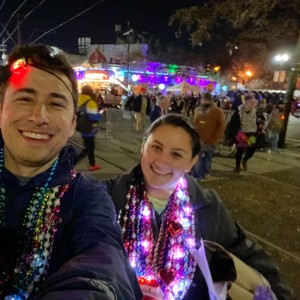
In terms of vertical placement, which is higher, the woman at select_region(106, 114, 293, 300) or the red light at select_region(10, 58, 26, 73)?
the red light at select_region(10, 58, 26, 73)

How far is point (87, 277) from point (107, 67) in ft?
109

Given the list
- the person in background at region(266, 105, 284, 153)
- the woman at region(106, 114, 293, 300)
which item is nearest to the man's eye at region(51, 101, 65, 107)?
the woman at region(106, 114, 293, 300)

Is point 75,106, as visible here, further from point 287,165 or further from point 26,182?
point 287,165

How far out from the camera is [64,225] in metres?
1.33

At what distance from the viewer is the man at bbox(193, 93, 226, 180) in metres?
7.20

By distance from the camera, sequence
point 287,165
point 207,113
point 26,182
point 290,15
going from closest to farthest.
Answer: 1. point 26,182
2. point 207,113
3. point 287,165
4. point 290,15

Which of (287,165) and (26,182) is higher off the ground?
(26,182)

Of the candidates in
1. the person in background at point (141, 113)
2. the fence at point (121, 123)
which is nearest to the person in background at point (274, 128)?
the fence at point (121, 123)

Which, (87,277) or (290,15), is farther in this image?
(290,15)

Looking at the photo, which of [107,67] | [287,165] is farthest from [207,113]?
[107,67]

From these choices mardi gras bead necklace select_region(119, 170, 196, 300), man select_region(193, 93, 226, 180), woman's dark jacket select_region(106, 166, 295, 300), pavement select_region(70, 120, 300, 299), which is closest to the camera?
mardi gras bead necklace select_region(119, 170, 196, 300)

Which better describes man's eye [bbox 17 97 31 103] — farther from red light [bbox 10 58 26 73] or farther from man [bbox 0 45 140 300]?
red light [bbox 10 58 26 73]

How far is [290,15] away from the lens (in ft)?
35.8

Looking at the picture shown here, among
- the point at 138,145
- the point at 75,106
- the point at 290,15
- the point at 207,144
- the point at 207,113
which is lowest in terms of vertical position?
the point at 138,145
